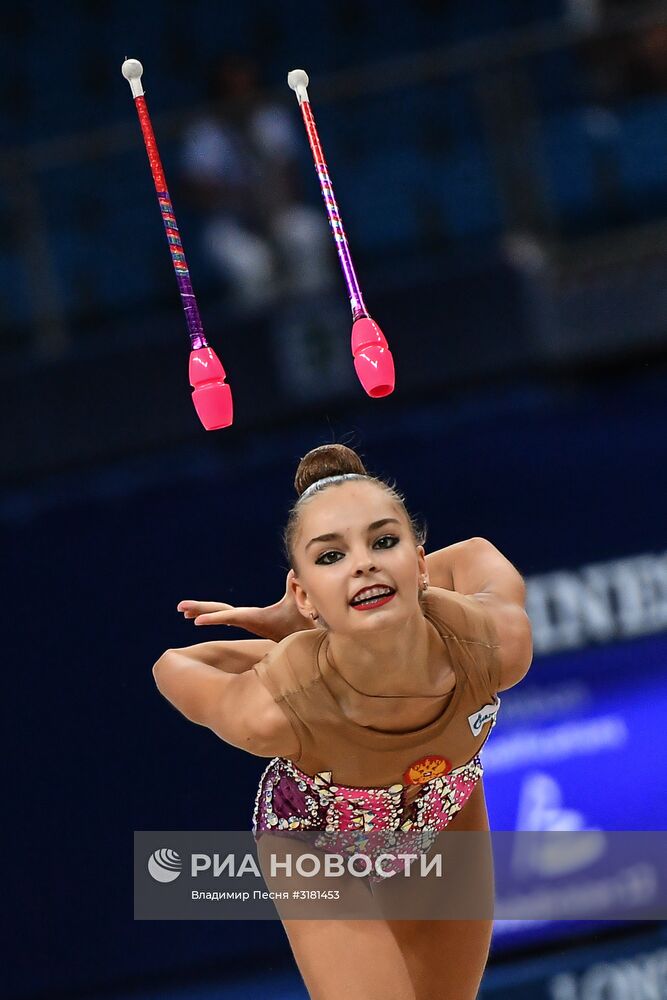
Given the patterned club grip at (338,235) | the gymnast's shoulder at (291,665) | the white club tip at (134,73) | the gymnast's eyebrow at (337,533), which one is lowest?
the gymnast's shoulder at (291,665)

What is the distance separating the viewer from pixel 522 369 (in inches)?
175

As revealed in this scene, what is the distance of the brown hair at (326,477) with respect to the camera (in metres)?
2.32

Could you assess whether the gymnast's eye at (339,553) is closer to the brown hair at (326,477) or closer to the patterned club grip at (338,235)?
the brown hair at (326,477)

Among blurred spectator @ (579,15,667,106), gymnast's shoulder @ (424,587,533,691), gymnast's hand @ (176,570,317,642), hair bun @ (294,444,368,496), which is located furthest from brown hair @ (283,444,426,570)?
blurred spectator @ (579,15,667,106)

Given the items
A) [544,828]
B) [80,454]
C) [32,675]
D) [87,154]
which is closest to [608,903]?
[544,828]

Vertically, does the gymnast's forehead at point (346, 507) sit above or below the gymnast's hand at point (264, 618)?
below

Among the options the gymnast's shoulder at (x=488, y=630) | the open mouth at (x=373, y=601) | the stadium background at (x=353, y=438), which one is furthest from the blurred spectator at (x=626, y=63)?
the open mouth at (x=373, y=601)

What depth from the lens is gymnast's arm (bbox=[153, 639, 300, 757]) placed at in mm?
2262

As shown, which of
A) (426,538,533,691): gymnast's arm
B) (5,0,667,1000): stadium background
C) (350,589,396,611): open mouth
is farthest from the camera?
(5,0,667,1000): stadium background

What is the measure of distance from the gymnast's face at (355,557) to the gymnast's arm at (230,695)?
0.54 ft

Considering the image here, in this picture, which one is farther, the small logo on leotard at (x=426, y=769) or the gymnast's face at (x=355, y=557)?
the small logo on leotard at (x=426, y=769)

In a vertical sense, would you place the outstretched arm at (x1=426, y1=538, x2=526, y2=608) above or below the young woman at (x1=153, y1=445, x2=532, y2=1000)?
above

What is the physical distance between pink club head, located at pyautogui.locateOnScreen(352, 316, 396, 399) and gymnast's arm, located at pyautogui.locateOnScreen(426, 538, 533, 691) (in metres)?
0.41

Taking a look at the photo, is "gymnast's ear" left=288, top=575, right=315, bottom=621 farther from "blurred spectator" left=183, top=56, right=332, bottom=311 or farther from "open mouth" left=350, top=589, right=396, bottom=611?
"blurred spectator" left=183, top=56, right=332, bottom=311
